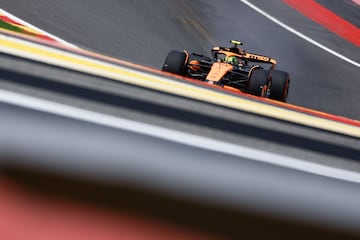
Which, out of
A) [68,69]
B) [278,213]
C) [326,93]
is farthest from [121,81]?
[326,93]

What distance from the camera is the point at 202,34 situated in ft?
38.1

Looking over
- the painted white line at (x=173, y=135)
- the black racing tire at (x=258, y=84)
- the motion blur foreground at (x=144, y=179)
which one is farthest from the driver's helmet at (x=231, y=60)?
the painted white line at (x=173, y=135)

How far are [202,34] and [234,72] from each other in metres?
3.78

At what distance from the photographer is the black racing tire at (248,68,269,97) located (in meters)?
7.04

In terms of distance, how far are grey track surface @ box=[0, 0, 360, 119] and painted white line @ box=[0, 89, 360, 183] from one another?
7.99m

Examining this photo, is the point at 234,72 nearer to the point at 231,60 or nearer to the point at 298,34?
the point at 231,60

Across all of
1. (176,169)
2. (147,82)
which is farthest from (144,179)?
(147,82)

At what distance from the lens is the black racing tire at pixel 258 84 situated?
23.1ft

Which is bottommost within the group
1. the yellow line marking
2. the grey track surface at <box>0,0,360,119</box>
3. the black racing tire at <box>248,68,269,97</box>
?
the yellow line marking

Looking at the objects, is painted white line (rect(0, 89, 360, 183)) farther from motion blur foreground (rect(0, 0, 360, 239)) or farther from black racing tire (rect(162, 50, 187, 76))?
black racing tire (rect(162, 50, 187, 76))

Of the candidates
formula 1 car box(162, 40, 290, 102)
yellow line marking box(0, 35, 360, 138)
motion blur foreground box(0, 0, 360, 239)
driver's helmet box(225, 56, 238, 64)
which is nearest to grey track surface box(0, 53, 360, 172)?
motion blur foreground box(0, 0, 360, 239)

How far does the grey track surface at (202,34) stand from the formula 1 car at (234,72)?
146cm

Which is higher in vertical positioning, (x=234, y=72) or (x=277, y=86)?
(x=234, y=72)

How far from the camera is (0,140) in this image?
3.80 ft
